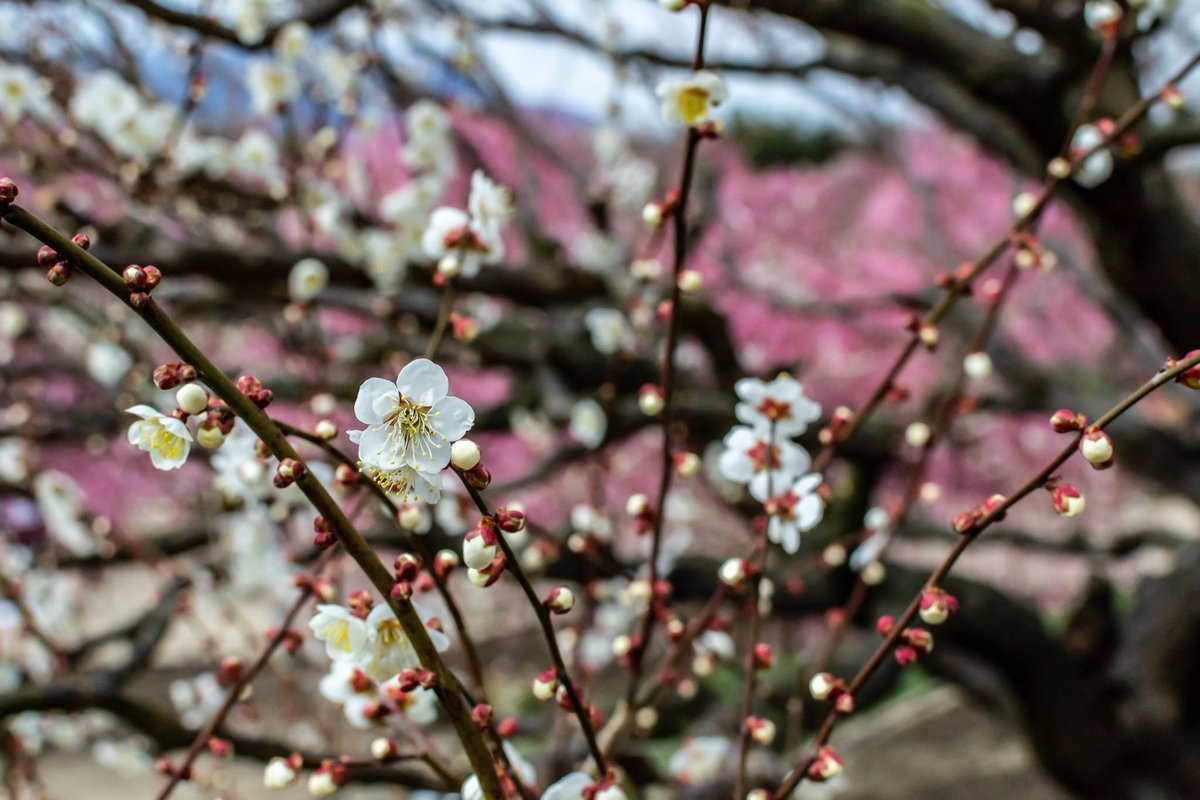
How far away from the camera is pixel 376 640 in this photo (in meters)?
0.71

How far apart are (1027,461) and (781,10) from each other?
214 inches

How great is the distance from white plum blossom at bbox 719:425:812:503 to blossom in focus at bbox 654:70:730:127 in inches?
13.9

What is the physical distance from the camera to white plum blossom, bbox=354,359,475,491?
56 cm

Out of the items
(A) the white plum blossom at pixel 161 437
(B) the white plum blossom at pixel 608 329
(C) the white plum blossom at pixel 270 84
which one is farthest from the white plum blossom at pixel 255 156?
(A) the white plum blossom at pixel 161 437

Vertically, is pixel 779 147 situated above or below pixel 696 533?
above

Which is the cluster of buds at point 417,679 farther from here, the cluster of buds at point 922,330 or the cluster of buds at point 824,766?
the cluster of buds at point 922,330

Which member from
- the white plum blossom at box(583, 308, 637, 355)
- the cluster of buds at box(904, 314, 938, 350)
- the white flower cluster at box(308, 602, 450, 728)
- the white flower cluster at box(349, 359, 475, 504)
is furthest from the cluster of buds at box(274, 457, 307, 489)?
the white plum blossom at box(583, 308, 637, 355)

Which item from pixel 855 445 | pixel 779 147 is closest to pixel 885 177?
pixel 779 147

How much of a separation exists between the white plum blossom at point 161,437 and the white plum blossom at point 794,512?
560 millimetres

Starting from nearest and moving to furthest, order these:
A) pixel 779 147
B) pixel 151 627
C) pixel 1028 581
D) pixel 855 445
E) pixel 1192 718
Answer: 1. pixel 151 627
2. pixel 1192 718
3. pixel 855 445
4. pixel 1028 581
5. pixel 779 147

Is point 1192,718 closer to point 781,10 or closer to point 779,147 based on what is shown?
point 781,10

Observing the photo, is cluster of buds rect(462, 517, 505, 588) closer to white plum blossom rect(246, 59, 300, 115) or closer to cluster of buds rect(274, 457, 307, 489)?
cluster of buds rect(274, 457, 307, 489)

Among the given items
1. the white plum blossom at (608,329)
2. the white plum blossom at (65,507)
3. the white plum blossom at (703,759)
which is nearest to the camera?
the white plum blossom at (703,759)

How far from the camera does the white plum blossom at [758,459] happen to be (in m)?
1.03
